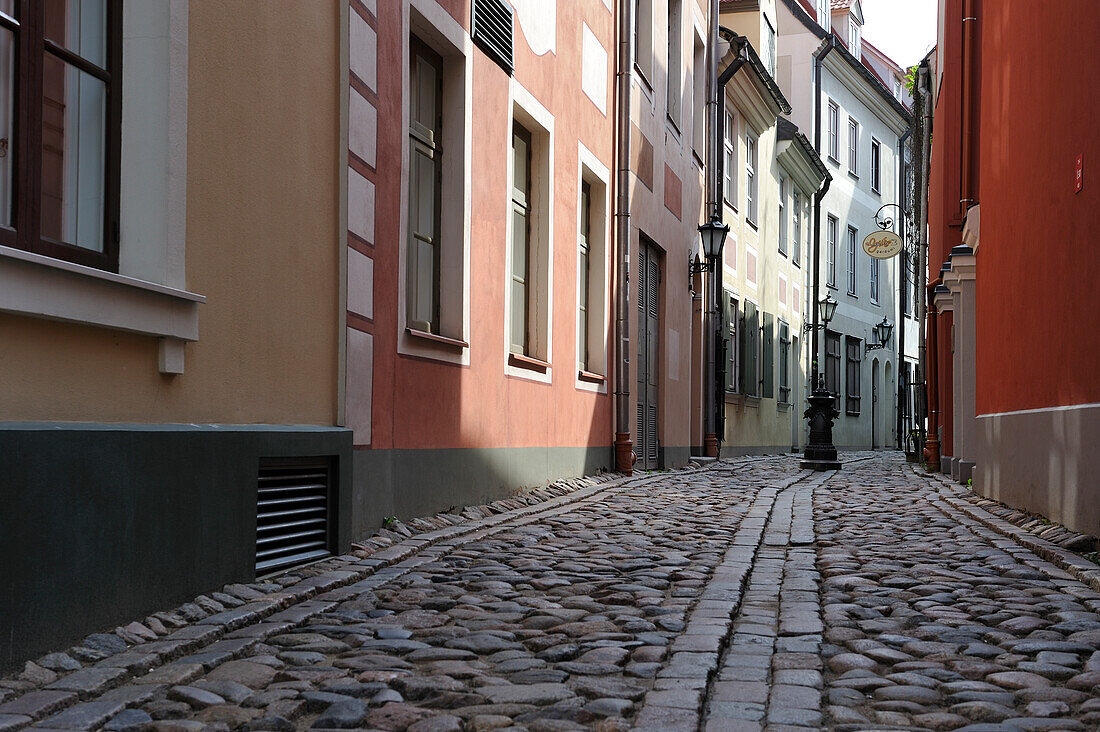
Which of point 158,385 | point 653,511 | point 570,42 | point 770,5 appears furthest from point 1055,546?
point 770,5

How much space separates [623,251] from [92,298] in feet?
31.7

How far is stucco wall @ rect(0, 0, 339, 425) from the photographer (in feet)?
13.5

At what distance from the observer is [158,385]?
4.63m

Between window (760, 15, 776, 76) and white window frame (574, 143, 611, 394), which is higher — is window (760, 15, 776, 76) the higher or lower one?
the higher one

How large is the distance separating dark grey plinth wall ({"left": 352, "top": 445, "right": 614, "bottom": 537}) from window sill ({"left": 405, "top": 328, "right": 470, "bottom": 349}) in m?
0.68

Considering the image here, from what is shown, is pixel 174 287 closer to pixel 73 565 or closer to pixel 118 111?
pixel 118 111

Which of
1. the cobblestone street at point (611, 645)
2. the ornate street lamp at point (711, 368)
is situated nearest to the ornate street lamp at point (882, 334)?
the ornate street lamp at point (711, 368)

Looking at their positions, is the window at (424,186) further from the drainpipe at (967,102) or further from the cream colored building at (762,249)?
the cream colored building at (762,249)

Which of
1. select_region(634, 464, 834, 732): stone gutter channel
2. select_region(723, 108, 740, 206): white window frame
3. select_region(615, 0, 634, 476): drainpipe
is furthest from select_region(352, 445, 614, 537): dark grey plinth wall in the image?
select_region(723, 108, 740, 206): white window frame

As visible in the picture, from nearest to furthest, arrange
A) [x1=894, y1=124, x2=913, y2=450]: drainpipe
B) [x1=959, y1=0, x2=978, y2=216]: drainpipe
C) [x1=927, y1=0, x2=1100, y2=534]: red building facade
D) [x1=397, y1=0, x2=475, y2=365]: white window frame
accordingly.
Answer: [x1=927, y1=0, x2=1100, y2=534]: red building facade
[x1=397, y1=0, x2=475, y2=365]: white window frame
[x1=959, y1=0, x2=978, y2=216]: drainpipe
[x1=894, y1=124, x2=913, y2=450]: drainpipe

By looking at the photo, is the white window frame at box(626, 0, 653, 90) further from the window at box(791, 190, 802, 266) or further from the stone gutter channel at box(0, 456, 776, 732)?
the window at box(791, 190, 802, 266)

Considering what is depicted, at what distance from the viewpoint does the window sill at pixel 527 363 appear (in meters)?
9.82

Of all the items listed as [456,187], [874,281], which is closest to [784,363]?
[874,281]

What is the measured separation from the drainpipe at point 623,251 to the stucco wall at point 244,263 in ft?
23.6
